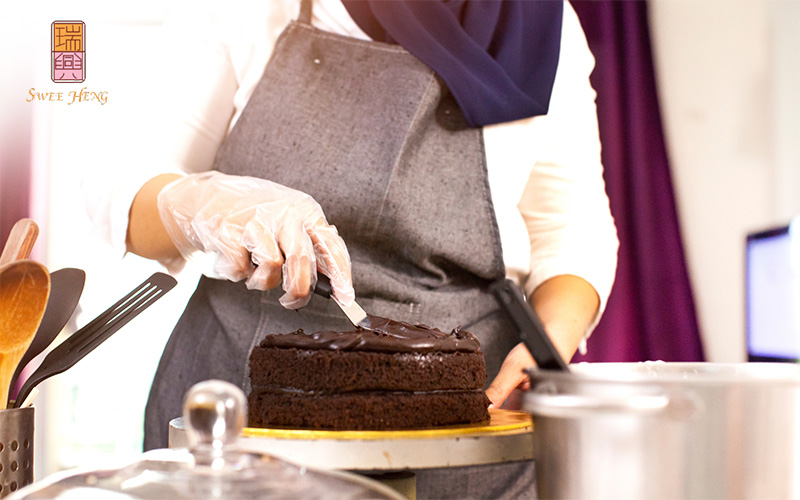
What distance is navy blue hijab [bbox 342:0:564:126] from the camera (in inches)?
44.3

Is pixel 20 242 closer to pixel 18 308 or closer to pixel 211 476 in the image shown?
pixel 18 308

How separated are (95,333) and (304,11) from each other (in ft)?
2.52

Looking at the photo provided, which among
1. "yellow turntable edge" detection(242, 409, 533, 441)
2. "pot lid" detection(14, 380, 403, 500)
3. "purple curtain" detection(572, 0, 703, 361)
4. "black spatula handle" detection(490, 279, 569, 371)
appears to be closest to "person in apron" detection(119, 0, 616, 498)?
"yellow turntable edge" detection(242, 409, 533, 441)

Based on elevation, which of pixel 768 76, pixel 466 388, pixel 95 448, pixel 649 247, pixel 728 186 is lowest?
pixel 95 448

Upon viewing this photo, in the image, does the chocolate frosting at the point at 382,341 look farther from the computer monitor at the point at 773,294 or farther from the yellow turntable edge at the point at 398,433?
the computer monitor at the point at 773,294

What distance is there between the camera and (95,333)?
633mm

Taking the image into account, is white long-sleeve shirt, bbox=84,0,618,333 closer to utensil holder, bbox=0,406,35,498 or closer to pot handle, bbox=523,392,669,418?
utensil holder, bbox=0,406,35,498

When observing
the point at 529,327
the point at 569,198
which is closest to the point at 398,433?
the point at 529,327

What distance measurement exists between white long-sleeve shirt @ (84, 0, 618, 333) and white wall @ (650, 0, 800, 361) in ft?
3.05

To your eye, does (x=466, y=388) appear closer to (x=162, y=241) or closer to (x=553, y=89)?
(x=162, y=241)

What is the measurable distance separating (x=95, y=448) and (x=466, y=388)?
80.0 inches

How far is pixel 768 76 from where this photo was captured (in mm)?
1949

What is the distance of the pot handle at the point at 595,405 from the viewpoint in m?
0.38

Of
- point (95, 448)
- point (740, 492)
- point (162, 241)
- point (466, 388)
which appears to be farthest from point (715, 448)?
point (95, 448)
